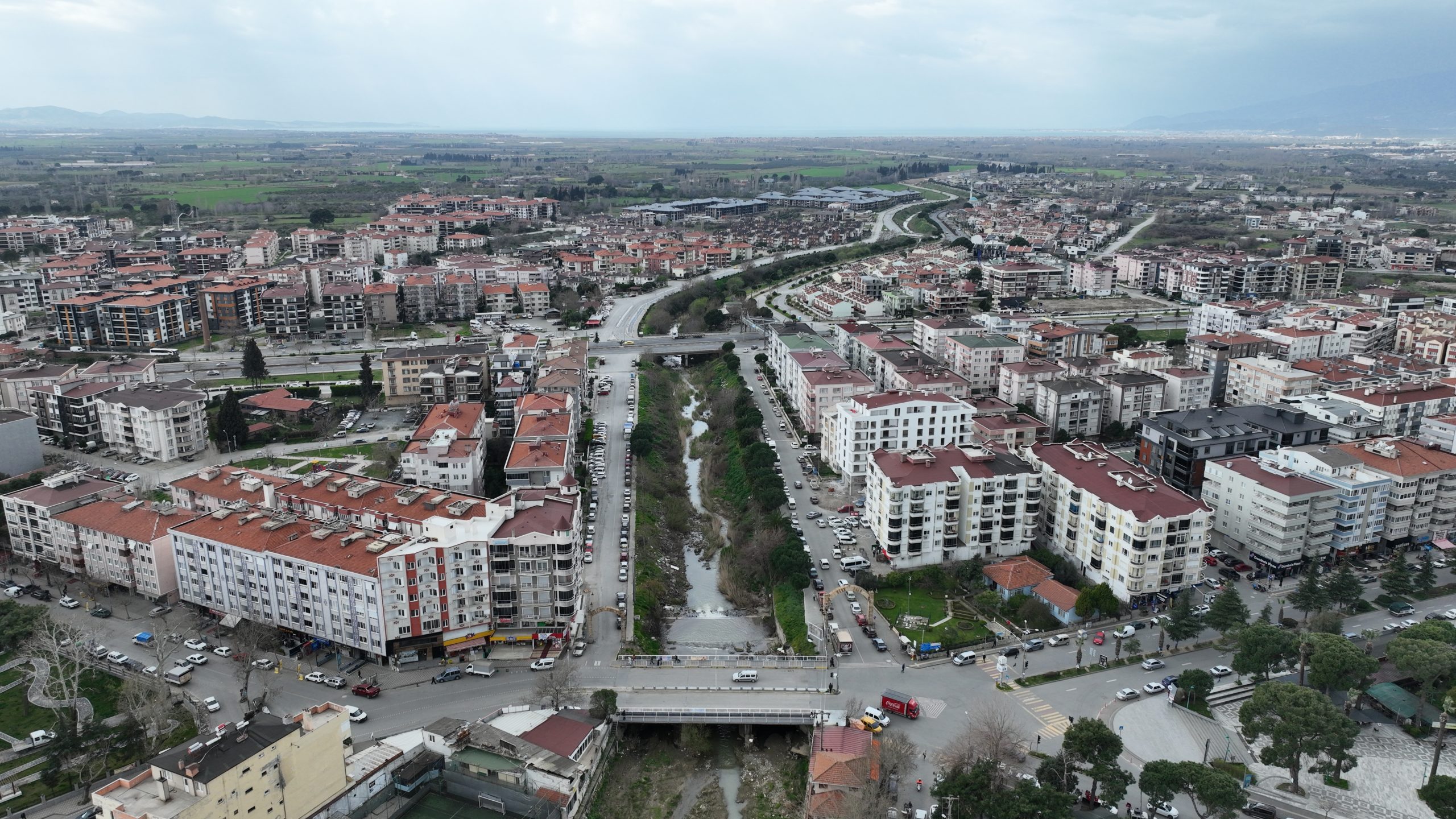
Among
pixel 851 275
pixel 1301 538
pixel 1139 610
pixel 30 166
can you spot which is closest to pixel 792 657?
pixel 1139 610

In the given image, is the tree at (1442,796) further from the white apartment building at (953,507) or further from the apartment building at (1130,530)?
the white apartment building at (953,507)

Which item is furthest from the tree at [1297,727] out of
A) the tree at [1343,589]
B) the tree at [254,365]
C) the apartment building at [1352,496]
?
the tree at [254,365]

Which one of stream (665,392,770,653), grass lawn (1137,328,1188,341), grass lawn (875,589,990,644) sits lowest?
stream (665,392,770,653)

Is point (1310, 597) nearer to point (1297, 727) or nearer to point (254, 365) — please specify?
point (1297, 727)

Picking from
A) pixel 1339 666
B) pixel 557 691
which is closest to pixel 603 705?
pixel 557 691

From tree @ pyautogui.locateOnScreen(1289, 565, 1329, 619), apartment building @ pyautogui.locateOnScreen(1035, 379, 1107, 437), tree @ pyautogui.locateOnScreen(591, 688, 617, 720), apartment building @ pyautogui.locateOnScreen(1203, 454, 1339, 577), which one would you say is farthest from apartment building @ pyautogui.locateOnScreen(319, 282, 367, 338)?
tree @ pyautogui.locateOnScreen(1289, 565, 1329, 619)

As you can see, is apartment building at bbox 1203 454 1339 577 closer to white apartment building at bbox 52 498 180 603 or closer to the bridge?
the bridge
